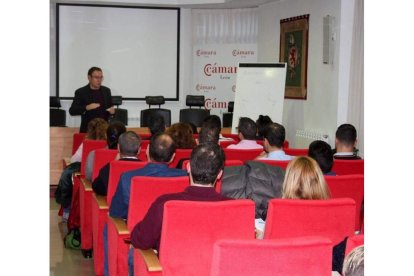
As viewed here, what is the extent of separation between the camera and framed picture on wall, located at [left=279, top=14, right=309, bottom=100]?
34.9 ft

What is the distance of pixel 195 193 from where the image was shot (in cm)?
336

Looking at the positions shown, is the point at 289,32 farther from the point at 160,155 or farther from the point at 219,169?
the point at 219,169

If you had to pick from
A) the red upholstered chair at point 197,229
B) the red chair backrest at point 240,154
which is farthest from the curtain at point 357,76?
the red upholstered chair at point 197,229

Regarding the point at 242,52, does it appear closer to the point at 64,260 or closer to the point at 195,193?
the point at 64,260

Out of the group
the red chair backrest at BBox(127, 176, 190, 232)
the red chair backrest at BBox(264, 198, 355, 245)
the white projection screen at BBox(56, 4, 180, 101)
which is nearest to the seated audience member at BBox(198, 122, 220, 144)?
the red chair backrest at BBox(127, 176, 190, 232)

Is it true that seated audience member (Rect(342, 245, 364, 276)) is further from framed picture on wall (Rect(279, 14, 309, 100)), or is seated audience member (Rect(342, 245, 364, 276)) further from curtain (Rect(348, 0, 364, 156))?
framed picture on wall (Rect(279, 14, 309, 100))

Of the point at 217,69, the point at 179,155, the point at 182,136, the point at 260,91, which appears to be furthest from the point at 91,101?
the point at 217,69

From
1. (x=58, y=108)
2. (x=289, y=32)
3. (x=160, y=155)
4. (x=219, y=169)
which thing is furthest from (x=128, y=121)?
(x=219, y=169)

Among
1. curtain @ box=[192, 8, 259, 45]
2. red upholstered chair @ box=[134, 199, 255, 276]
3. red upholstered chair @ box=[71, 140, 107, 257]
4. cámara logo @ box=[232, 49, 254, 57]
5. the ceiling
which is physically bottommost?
red upholstered chair @ box=[71, 140, 107, 257]

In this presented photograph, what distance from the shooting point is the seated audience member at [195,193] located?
3361mm

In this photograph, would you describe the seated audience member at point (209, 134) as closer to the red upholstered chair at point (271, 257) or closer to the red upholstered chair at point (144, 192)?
the red upholstered chair at point (144, 192)

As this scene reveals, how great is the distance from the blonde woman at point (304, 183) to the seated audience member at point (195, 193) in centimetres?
37

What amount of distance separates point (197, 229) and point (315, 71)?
7412 mm

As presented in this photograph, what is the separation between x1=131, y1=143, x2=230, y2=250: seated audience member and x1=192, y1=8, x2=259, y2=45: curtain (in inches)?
390
